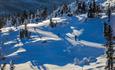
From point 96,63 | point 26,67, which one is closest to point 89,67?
point 96,63

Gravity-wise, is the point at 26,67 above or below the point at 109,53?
below

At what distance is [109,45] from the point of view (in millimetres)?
125438

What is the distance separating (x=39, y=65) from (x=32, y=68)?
7272 millimetres

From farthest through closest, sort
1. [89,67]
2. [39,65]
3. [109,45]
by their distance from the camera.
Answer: [39,65] < [89,67] < [109,45]

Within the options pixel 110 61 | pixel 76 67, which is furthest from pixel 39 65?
pixel 110 61

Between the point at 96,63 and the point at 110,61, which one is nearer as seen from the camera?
the point at 110,61

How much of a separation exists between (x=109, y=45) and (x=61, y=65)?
245 ft

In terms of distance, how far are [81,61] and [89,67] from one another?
25.3ft

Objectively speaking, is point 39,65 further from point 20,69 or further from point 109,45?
point 109,45

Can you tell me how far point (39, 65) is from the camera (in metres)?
200

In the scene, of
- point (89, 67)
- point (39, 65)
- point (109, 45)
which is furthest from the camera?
point (39, 65)

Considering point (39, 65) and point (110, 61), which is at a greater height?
point (110, 61)

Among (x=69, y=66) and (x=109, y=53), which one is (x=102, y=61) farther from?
(x=109, y=53)

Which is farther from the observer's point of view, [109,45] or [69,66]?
[69,66]
